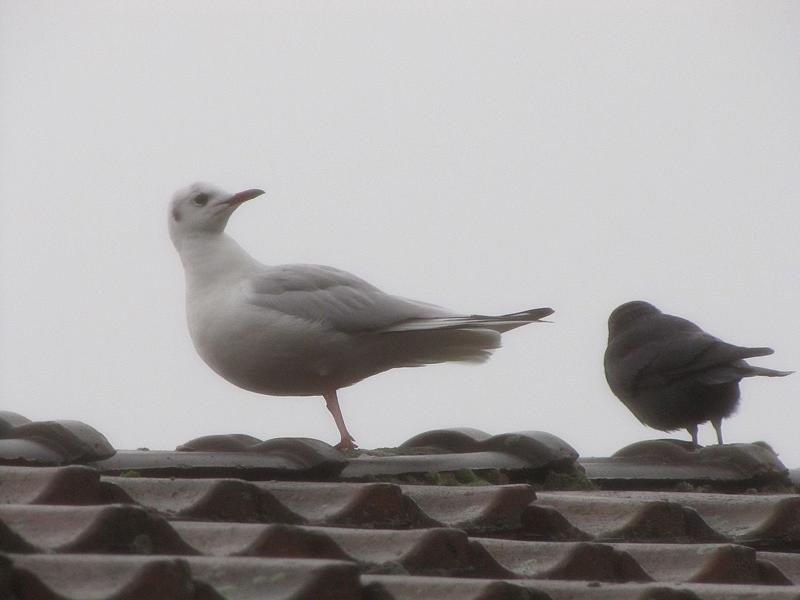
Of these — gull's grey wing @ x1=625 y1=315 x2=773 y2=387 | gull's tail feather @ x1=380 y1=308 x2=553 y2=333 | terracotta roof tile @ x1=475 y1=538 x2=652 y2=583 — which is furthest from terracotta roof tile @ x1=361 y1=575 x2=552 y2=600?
gull's grey wing @ x1=625 y1=315 x2=773 y2=387

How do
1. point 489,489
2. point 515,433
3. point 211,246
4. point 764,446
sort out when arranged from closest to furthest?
point 489,489 < point 515,433 < point 764,446 < point 211,246

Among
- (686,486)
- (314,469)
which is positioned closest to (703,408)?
(686,486)

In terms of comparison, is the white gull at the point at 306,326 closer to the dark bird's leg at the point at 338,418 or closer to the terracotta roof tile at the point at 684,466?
the dark bird's leg at the point at 338,418

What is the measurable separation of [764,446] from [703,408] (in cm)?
196

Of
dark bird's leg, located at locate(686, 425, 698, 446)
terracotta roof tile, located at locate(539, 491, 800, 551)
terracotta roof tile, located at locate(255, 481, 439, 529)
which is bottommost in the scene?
dark bird's leg, located at locate(686, 425, 698, 446)

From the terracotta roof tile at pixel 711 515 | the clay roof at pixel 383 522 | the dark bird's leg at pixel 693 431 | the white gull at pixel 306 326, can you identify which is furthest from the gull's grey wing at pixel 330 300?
the dark bird's leg at pixel 693 431

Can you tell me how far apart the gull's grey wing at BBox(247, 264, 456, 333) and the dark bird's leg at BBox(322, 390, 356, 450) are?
314 mm

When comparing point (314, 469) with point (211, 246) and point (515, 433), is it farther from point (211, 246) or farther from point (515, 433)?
point (211, 246)

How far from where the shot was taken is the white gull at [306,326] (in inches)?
Answer: 184

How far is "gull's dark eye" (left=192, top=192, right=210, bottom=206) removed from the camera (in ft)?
17.1

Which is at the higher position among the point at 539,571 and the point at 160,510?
the point at 160,510

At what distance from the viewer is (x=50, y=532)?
2.34 m

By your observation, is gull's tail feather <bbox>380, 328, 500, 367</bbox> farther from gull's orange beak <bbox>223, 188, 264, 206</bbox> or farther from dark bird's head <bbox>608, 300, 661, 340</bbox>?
dark bird's head <bbox>608, 300, 661, 340</bbox>

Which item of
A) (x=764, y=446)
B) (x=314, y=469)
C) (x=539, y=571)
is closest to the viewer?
(x=539, y=571)
